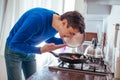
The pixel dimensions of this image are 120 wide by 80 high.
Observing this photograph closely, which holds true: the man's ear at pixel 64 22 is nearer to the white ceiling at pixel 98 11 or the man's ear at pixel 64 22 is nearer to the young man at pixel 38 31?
the young man at pixel 38 31

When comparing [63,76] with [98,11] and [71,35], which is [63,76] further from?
[98,11]

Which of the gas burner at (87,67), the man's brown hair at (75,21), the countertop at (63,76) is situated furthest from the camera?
the gas burner at (87,67)

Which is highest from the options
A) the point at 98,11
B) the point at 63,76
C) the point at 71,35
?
the point at 98,11

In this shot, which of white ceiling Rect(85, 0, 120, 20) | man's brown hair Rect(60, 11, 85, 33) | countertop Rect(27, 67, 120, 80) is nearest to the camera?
countertop Rect(27, 67, 120, 80)

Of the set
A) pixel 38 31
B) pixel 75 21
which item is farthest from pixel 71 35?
pixel 38 31

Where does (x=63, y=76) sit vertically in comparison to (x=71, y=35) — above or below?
below

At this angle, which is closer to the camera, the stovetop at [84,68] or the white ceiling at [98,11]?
the stovetop at [84,68]

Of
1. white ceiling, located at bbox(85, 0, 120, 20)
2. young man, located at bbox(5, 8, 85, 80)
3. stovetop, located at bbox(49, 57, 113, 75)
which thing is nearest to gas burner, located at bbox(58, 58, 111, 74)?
stovetop, located at bbox(49, 57, 113, 75)

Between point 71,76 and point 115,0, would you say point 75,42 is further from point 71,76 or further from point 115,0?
point 115,0

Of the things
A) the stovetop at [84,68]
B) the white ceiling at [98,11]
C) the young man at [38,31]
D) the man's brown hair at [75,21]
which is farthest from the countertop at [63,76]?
the white ceiling at [98,11]

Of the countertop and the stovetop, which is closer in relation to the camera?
the countertop

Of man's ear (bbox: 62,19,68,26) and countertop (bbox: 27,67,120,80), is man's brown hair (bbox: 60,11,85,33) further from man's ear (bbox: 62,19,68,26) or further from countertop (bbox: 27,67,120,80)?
countertop (bbox: 27,67,120,80)

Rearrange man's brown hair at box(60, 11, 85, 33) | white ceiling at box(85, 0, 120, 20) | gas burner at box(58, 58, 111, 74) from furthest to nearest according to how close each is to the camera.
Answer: white ceiling at box(85, 0, 120, 20) < gas burner at box(58, 58, 111, 74) < man's brown hair at box(60, 11, 85, 33)

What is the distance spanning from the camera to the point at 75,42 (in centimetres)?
136
